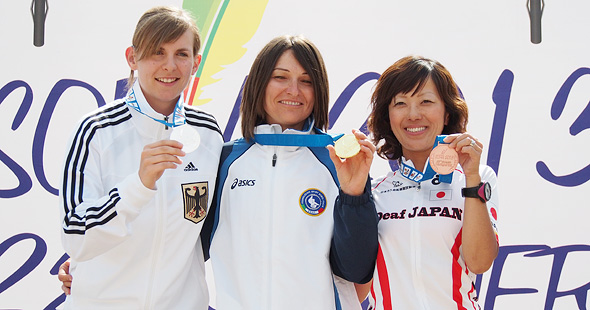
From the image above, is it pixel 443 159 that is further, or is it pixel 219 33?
pixel 219 33

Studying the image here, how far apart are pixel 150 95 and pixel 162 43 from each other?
0.65 feet

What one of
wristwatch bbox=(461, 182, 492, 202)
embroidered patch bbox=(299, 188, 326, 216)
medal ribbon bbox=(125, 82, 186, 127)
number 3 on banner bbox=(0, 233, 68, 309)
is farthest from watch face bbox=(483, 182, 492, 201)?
number 3 on banner bbox=(0, 233, 68, 309)

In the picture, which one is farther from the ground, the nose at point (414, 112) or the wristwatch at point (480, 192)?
the nose at point (414, 112)

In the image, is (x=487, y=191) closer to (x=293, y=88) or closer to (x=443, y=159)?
(x=443, y=159)

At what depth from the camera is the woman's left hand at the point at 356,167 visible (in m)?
1.76

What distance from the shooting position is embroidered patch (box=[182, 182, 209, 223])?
6.39 ft

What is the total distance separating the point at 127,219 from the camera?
1.77 m

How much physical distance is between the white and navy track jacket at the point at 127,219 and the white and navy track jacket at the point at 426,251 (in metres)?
0.66

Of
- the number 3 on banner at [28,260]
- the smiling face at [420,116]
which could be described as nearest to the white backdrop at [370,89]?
the number 3 on banner at [28,260]

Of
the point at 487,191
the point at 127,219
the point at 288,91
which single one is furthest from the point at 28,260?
the point at 487,191

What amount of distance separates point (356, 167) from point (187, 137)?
0.62 metres

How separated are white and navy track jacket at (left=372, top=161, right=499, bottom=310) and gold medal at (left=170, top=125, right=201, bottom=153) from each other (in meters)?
0.71

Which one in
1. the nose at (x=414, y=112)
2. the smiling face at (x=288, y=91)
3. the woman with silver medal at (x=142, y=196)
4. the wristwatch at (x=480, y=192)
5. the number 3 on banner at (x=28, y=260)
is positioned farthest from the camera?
the number 3 on banner at (x=28, y=260)

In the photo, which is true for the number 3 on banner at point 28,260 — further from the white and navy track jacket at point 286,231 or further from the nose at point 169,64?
the nose at point 169,64
